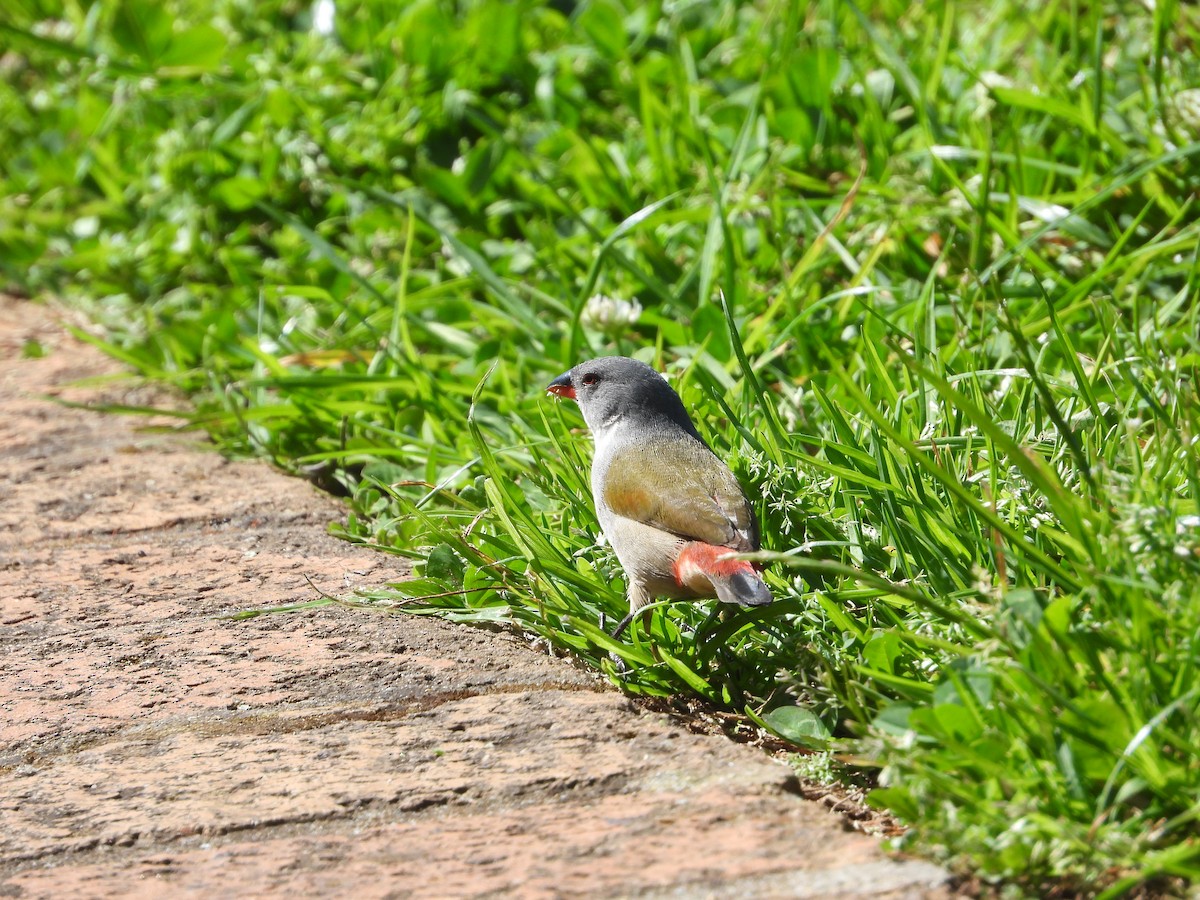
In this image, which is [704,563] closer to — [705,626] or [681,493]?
[705,626]

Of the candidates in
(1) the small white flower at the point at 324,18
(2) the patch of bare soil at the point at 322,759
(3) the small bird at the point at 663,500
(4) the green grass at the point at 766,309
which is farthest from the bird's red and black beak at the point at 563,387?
(1) the small white flower at the point at 324,18

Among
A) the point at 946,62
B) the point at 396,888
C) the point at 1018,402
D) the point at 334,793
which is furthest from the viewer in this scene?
the point at 946,62

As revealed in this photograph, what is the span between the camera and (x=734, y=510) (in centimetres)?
255

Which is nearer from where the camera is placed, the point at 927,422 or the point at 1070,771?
the point at 1070,771

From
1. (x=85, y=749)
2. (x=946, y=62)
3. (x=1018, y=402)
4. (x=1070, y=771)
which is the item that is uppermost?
(x=946, y=62)

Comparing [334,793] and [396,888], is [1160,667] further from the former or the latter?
[334,793]

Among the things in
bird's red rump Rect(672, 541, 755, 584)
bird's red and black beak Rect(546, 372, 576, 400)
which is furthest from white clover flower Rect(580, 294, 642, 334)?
bird's red rump Rect(672, 541, 755, 584)

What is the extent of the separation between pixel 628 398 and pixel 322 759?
122cm

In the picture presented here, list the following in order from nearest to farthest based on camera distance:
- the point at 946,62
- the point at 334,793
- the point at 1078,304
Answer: the point at 334,793, the point at 1078,304, the point at 946,62

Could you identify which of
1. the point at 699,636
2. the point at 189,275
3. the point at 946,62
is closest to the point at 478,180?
the point at 189,275

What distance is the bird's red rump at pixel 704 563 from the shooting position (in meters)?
2.35

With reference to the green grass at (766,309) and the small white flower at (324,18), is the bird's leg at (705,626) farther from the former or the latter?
the small white flower at (324,18)

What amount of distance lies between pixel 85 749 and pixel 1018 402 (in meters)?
2.03

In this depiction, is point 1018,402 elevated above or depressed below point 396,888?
above
